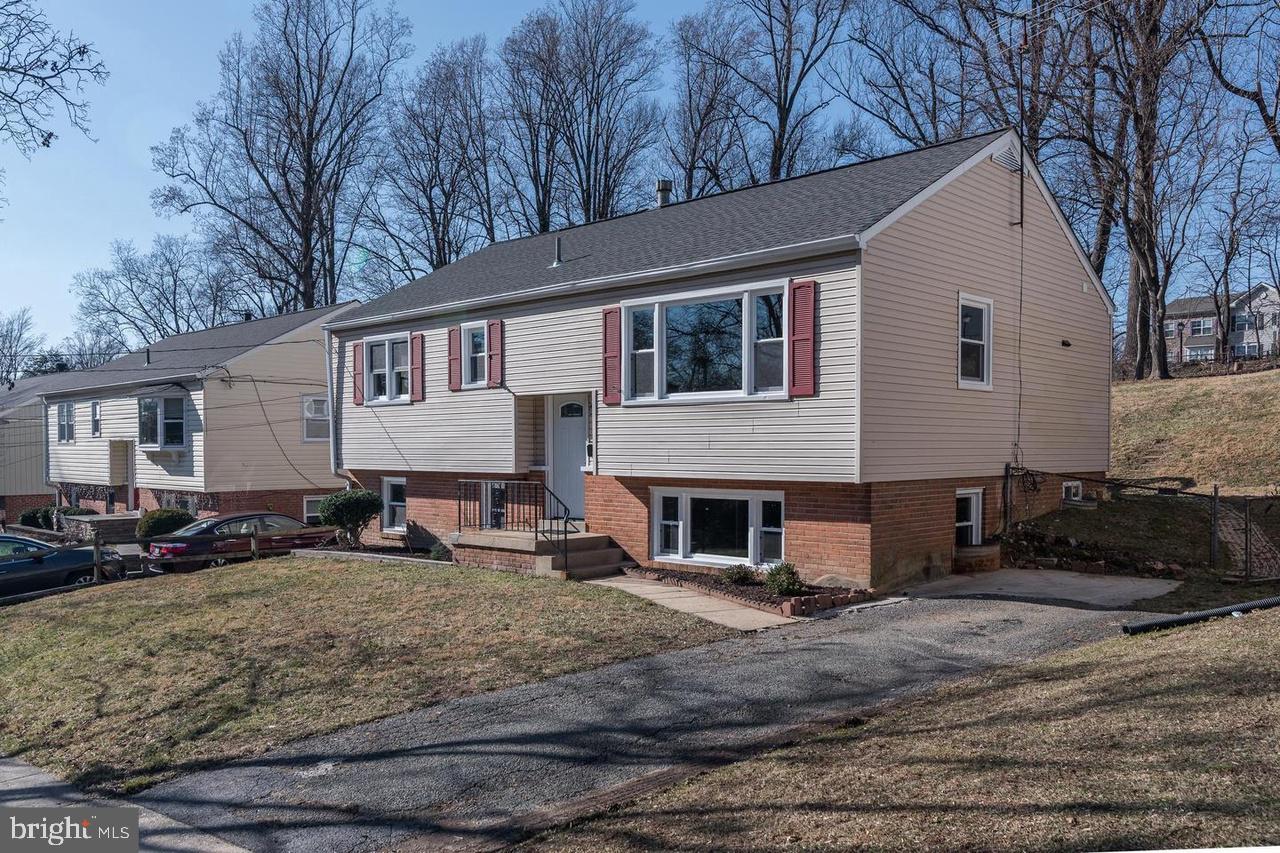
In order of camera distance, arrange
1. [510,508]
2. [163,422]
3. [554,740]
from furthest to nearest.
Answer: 1. [163,422]
2. [510,508]
3. [554,740]

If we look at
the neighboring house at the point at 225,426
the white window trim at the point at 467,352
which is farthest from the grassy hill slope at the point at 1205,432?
the neighboring house at the point at 225,426

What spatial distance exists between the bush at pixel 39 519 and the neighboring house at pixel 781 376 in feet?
66.7

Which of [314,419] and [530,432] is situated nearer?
[530,432]

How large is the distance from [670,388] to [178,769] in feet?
29.8

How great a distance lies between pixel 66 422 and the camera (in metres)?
35.3

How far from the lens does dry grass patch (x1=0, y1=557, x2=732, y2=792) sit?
8.60 metres

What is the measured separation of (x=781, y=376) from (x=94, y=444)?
28.6m

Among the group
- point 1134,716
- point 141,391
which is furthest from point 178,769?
point 141,391

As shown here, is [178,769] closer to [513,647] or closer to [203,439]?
[513,647]

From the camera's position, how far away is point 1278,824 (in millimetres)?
4312

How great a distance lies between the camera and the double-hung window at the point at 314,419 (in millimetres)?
29672

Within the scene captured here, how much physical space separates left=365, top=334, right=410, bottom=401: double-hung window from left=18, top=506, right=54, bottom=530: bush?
1952 cm

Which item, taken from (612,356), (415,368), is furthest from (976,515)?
(415,368)

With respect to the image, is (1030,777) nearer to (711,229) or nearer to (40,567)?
(711,229)
